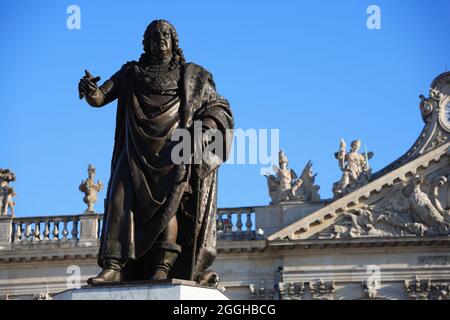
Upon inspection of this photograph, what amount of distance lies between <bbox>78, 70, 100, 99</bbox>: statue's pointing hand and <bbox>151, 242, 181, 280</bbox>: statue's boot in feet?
4.18

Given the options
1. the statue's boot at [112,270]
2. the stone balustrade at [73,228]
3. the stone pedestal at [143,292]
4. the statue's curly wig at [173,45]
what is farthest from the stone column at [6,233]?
the stone pedestal at [143,292]

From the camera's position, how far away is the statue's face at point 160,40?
9.31 metres

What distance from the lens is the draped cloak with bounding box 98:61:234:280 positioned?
8.66 metres

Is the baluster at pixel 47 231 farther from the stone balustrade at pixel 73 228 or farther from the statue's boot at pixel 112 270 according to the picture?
the statue's boot at pixel 112 270

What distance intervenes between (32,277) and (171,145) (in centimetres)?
3404

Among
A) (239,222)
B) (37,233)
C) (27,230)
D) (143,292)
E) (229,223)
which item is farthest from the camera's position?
(27,230)

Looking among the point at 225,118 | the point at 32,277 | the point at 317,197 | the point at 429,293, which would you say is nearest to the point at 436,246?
the point at 429,293

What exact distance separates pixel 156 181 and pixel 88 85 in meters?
0.96

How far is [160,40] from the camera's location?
9.31 m

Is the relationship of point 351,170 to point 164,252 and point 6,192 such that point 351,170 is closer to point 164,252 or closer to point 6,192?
point 6,192

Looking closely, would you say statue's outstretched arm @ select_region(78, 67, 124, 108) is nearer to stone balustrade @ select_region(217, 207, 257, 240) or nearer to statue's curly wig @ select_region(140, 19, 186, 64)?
statue's curly wig @ select_region(140, 19, 186, 64)

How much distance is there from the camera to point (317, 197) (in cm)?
4128

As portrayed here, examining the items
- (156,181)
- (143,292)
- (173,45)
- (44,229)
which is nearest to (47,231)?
(44,229)

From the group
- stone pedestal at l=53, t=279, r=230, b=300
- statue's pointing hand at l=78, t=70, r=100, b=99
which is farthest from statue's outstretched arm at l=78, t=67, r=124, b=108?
stone pedestal at l=53, t=279, r=230, b=300
